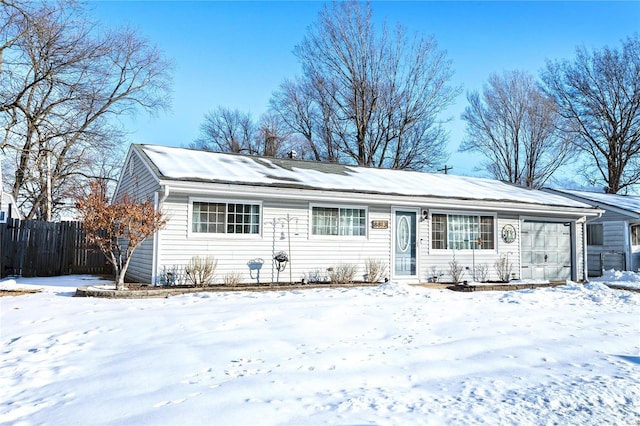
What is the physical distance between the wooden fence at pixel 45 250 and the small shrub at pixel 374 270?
24.1 ft

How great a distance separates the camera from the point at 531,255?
14.6m

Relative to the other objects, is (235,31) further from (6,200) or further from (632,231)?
(632,231)

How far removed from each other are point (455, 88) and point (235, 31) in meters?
17.7

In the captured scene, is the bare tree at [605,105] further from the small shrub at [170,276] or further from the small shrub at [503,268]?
the small shrub at [170,276]

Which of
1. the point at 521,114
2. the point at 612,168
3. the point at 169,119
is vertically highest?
the point at 521,114

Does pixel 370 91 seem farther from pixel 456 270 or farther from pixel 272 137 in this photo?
pixel 456 270

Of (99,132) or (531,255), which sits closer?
(531,255)

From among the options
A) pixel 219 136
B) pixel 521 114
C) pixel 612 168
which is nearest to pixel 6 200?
pixel 219 136

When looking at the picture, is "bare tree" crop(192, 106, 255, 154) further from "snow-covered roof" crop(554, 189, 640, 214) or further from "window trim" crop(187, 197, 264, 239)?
"window trim" crop(187, 197, 264, 239)

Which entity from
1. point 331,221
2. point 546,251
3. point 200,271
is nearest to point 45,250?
point 200,271

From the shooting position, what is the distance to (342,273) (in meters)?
11.7

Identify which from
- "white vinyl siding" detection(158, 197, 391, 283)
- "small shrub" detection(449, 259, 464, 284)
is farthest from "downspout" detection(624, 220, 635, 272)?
"white vinyl siding" detection(158, 197, 391, 283)

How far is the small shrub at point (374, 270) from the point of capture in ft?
39.0

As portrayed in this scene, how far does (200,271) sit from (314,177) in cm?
423
